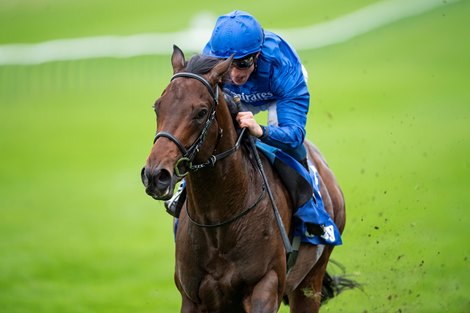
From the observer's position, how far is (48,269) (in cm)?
1088

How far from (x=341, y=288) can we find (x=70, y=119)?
10141mm

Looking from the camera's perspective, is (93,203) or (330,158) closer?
(93,203)

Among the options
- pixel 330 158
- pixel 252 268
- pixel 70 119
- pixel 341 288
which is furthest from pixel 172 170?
pixel 70 119

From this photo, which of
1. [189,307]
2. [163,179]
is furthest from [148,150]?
[163,179]

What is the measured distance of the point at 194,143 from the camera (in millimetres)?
5191

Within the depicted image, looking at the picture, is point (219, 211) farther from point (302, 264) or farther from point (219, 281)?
point (302, 264)

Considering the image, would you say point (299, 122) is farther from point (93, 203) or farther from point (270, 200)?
point (93, 203)

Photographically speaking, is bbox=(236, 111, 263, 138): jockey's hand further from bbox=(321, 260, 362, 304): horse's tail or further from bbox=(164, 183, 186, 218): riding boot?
bbox=(321, 260, 362, 304): horse's tail

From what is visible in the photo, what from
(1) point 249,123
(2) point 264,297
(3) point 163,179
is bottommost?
(2) point 264,297

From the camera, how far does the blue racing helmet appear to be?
5793 mm

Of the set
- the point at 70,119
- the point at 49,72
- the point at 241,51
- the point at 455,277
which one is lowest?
the point at 455,277

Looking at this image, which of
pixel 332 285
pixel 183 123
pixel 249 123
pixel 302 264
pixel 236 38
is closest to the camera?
pixel 183 123

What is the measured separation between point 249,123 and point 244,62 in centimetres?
44

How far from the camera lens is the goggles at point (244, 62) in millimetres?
5887
